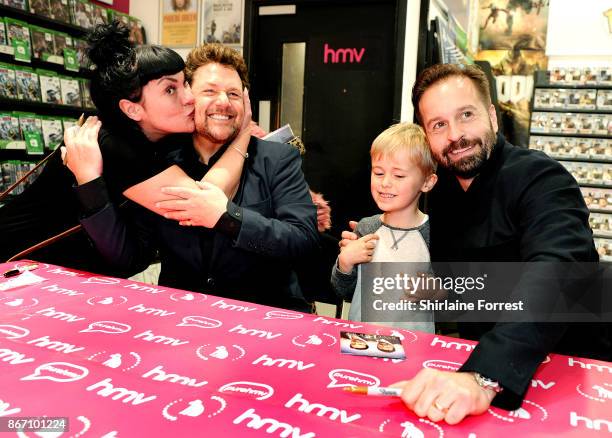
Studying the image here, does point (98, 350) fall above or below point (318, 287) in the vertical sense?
above

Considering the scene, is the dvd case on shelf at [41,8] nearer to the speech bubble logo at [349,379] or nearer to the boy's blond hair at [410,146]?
the boy's blond hair at [410,146]

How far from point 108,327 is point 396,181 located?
0.95 m

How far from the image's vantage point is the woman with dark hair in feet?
5.40

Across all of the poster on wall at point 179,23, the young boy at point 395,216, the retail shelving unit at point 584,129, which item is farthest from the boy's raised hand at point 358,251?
the retail shelving unit at point 584,129

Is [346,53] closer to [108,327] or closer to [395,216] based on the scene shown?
[395,216]

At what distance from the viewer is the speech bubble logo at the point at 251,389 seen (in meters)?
0.82

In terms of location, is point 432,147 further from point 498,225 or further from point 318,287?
point 318,287

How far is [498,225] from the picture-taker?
1.38 metres

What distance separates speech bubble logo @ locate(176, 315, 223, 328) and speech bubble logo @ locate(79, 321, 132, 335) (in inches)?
4.5

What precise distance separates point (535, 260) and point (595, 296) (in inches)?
15.2

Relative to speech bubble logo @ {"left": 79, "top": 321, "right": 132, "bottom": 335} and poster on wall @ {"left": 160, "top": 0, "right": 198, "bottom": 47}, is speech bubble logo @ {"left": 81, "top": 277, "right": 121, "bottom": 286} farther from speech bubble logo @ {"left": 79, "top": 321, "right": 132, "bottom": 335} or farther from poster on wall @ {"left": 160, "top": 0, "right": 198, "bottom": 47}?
poster on wall @ {"left": 160, "top": 0, "right": 198, "bottom": 47}

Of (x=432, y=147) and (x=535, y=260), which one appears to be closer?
(x=535, y=260)

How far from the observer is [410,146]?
5.34 feet

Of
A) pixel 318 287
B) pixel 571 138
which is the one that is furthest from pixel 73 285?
pixel 571 138
